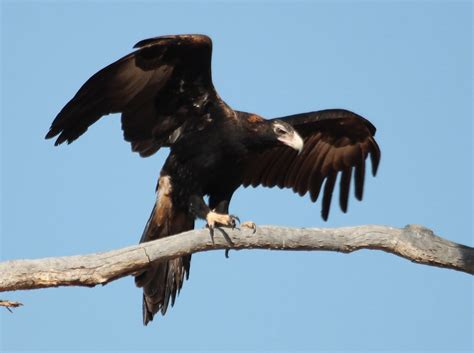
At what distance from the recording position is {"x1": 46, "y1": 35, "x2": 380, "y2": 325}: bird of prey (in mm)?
7781

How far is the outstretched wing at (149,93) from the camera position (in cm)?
772

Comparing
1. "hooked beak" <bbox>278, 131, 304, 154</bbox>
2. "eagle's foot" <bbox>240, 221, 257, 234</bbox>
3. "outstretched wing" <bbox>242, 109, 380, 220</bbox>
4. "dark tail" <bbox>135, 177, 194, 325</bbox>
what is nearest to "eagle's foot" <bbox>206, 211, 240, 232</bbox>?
"eagle's foot" <bbox>240, 221, 257, 234</bbox>

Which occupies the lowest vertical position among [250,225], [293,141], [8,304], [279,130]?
[8,304]

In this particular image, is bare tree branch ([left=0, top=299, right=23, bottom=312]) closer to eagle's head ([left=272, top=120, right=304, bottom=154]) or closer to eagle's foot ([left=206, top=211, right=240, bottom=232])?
eagle's foot ([left=206, top=211, right=240, bottom=232])

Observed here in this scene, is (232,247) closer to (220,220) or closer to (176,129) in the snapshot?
(220,220)

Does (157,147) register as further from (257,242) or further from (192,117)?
(257,242)

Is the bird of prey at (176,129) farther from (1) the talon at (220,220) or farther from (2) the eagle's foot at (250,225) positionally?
(2) the eagle's foot at (250,225)

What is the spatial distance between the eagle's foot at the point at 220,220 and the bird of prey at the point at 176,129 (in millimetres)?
18

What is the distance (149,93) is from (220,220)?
1553 mm

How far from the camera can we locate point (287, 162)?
931 centimetres

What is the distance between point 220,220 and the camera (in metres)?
7.50

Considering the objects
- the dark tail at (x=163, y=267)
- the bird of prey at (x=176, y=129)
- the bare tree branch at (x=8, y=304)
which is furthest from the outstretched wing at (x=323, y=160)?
the bare tree branch at (x=8, y=304)

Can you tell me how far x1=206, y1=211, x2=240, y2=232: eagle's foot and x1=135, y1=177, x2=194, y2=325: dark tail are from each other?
2.07ft

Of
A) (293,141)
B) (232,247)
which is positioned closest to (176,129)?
(293,141)
